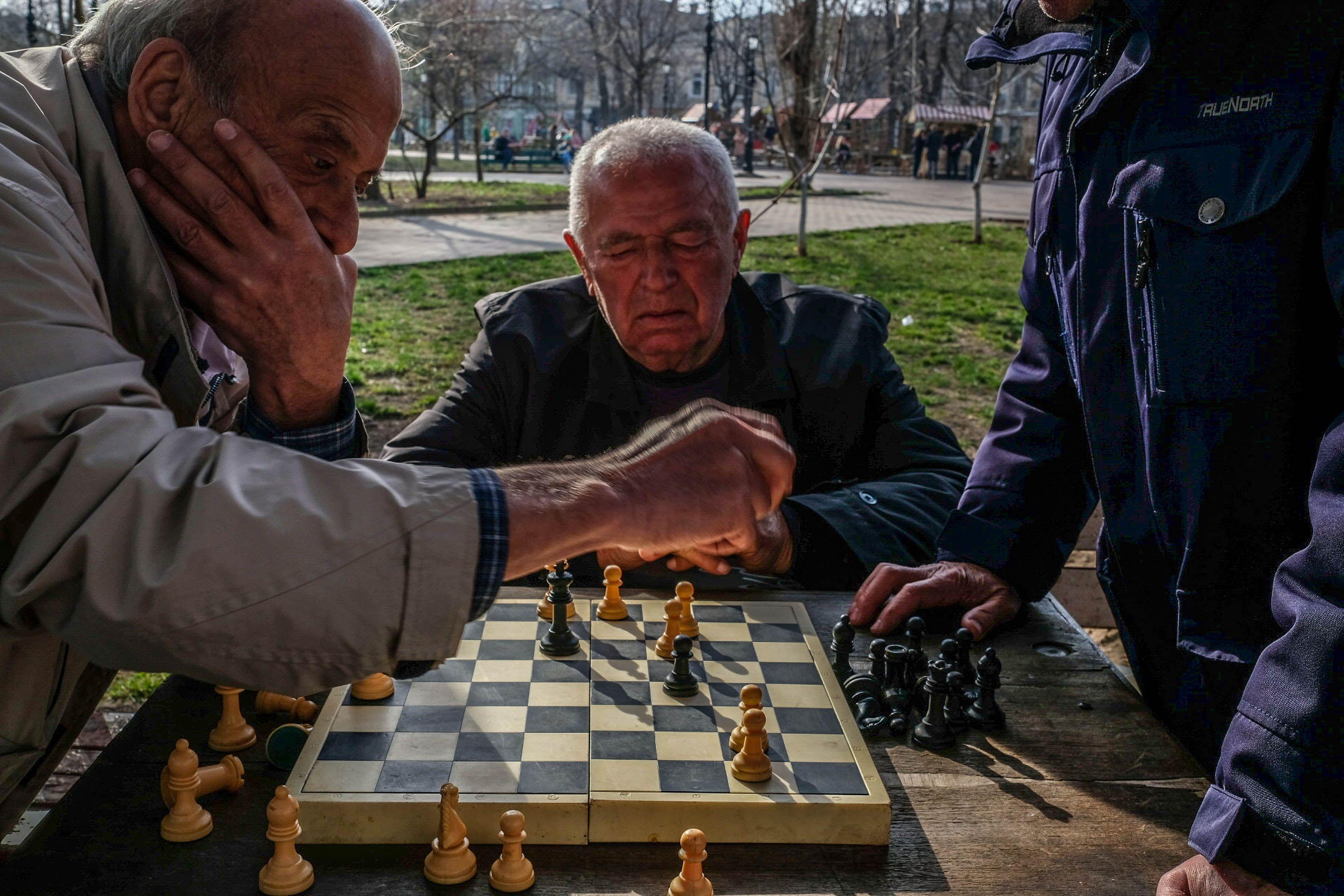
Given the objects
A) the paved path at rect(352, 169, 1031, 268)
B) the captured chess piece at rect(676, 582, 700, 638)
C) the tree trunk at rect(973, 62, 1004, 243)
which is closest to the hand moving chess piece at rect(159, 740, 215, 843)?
the captured chess piece at rect(676, 582, 700, 638)

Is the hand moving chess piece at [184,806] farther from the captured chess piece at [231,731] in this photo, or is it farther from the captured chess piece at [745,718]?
the captured chess piece at [745,718]

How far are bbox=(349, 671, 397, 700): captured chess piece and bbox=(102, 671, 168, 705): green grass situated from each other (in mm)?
2272

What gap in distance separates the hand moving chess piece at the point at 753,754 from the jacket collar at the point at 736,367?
1.49 meters

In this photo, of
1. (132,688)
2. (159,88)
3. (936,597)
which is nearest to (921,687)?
(936,597)

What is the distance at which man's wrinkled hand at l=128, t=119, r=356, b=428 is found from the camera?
1.62m

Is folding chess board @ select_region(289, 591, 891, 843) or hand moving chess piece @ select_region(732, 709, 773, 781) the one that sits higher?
hand moving chess piece @ select_region(732, 709, 773, 781)

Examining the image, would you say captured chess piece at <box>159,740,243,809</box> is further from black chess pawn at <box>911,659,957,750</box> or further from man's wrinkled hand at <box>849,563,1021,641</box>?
man's wrinkled hand at <box>849,563,1021,641</box>

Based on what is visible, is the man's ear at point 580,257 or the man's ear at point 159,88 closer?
the man's ear at point 159,88

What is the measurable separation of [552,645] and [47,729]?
0.76 meters

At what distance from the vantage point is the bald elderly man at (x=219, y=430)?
1.10 m

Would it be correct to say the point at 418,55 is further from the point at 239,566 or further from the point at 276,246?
the point at 239,566

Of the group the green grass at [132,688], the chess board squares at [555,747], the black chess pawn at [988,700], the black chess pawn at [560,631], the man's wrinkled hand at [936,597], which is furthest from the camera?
the green grass at [132,688]

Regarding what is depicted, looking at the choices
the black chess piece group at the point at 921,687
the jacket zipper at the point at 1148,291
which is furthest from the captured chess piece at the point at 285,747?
the jacket zipper at the point at 1148,291

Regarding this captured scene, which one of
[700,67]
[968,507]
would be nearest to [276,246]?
[968,507]
